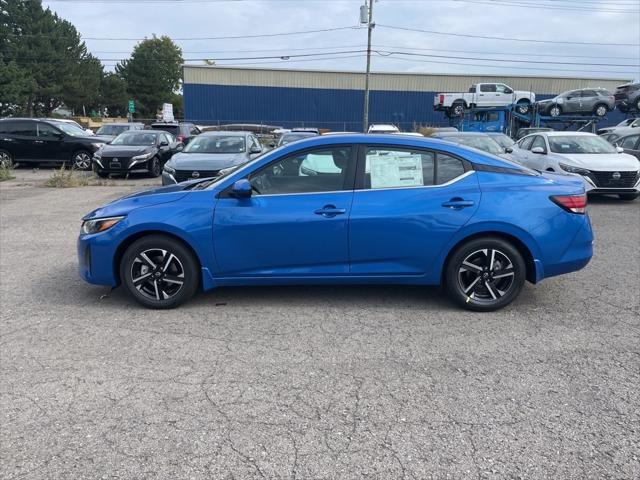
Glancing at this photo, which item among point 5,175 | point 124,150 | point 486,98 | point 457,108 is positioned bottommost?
point 5,175

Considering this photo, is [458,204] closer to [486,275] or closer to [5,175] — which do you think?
[486,275]

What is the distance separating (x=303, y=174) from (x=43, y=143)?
633 inches

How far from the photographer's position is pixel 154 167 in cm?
1645

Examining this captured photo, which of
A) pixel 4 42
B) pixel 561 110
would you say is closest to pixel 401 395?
pixel 561 110

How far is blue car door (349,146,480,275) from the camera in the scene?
4.65 metres

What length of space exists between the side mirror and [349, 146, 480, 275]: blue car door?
3.09 feet

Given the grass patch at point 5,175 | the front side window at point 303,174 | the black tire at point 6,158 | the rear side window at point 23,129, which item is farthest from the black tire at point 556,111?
the front side window at point 303,174

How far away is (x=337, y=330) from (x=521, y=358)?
144 cm

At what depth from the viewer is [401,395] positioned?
3.36 meters

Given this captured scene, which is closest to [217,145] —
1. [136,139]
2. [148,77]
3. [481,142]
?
[136,139]

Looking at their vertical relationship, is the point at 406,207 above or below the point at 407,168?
below

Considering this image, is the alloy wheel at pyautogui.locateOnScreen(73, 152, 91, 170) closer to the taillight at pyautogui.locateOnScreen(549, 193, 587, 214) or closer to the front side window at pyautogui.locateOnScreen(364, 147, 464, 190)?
the front side window at pyautogui.locateOnScreen(364, 147, 464, 190)

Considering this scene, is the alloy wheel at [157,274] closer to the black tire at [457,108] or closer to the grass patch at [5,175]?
the grass patch at [5,175]

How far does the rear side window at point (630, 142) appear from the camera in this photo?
13672 mm
